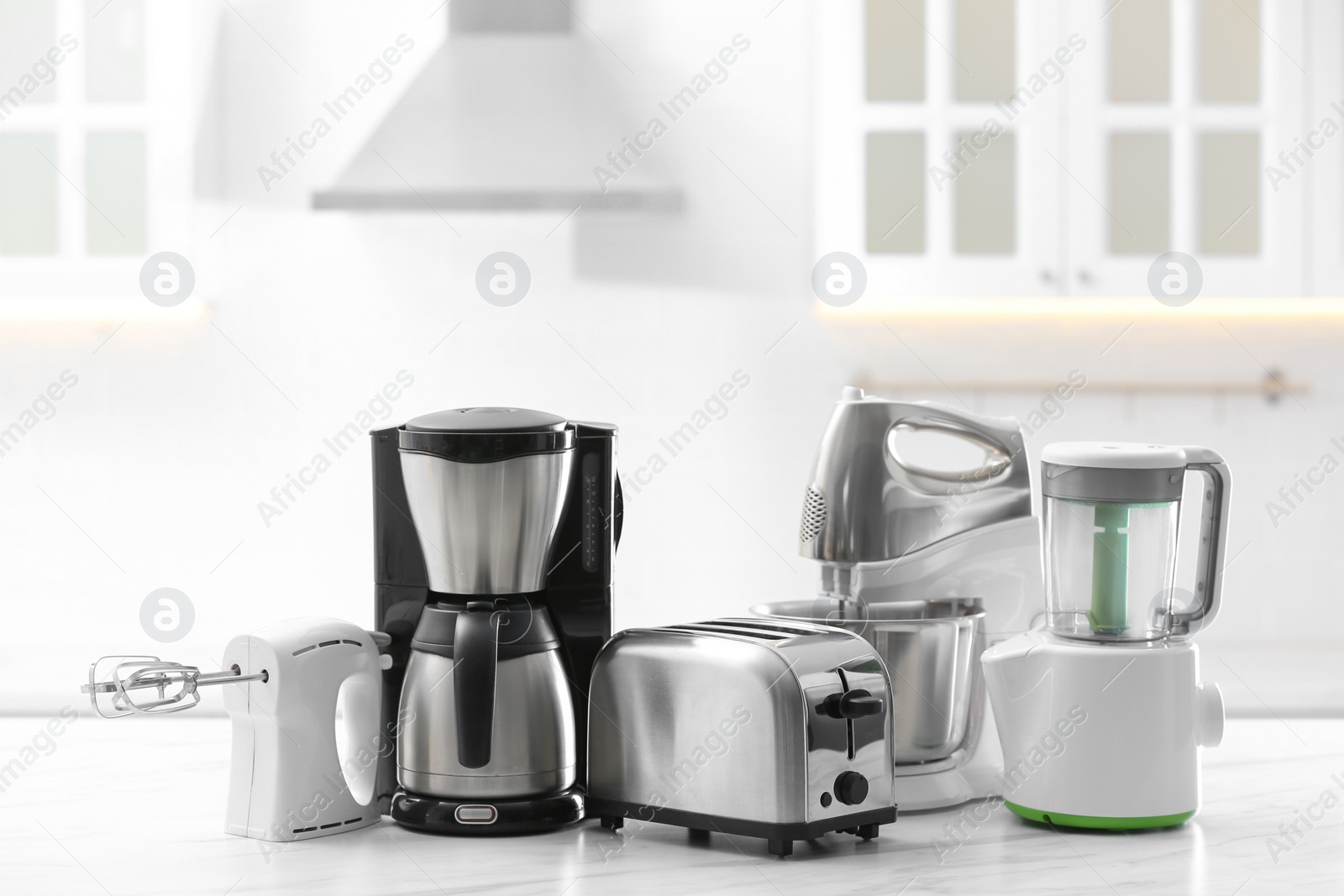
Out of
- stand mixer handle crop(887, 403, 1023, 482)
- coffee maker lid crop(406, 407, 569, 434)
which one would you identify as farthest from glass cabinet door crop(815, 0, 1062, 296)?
coffee maker lid crop(406, 407, 569, 434)

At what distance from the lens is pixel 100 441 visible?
2.08 metres

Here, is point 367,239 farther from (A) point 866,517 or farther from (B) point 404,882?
(B) point 404,882

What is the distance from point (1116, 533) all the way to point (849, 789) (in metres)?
0.32

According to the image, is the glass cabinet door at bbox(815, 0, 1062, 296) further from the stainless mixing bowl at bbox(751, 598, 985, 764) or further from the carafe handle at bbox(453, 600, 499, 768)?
the carafe handle at bbox(453, 600, 499, 768)

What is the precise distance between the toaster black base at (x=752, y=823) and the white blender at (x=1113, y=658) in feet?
0.48

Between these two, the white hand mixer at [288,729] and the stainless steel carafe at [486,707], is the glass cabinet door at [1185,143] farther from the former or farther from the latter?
the white hand mixer at [288,729]

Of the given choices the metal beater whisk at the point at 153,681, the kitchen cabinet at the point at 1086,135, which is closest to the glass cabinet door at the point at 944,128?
the kitchen cabinet at the point at 1086,135

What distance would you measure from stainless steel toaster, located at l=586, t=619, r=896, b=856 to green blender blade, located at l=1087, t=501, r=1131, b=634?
206 mm

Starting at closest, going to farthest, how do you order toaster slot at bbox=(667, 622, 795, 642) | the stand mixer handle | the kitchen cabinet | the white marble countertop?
the white marble countertop → toaster slot at bbox=(667, 622, 795, 642) → the stand mixer handle → the kitchen cabinet

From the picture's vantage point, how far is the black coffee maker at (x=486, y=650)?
105 centimetres

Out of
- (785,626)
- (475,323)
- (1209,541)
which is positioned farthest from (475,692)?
(475,323)

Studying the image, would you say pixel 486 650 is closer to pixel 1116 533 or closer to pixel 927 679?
pixel 927 679

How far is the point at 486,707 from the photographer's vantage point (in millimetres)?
1044

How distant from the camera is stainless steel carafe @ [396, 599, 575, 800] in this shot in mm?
1048
